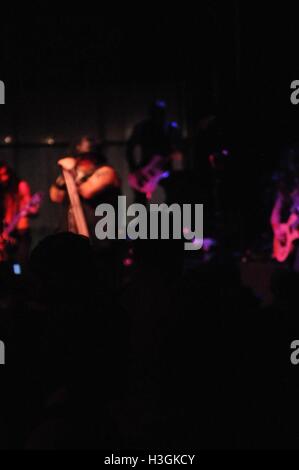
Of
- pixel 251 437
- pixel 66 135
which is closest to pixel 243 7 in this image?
pixel 66 135

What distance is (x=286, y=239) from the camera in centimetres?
734

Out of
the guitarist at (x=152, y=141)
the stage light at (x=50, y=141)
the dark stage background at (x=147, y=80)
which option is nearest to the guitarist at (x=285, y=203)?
the dark stage background at (x=147, y=80)

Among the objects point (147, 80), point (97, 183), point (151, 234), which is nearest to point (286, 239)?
point (97, 183)

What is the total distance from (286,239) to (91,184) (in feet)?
6.49

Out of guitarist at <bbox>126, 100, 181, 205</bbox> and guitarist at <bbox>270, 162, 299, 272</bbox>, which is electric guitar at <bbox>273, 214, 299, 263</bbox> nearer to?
guitarist at <bbox>270, 162, 299, 272</bbox>

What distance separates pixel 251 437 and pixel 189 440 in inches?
9.4

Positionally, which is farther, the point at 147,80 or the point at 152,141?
the point at 147,80

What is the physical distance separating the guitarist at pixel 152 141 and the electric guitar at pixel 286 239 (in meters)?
1.56

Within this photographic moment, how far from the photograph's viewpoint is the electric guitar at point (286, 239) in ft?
23.5

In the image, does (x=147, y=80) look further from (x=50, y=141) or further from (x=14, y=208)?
(x=14, y=208)

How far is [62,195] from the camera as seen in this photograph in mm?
6480

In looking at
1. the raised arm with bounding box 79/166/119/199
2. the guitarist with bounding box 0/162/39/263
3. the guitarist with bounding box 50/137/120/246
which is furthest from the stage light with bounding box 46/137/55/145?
the raised arm with bounding box 79/166/119/199
